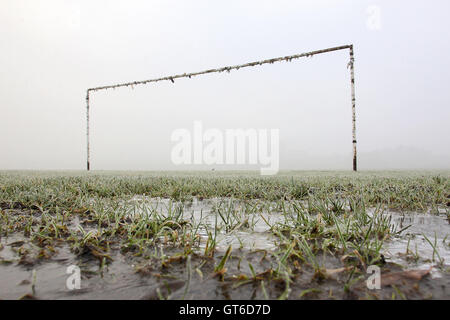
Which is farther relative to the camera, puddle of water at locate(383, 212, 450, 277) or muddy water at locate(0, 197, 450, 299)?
puddle of water at locate(383, 212, 450, 277)

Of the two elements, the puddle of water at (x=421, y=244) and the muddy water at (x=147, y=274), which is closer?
the muddy water at (x=147, y=274)

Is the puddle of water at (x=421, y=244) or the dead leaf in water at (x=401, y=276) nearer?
the dead leaf in water at (x=401, y=276)

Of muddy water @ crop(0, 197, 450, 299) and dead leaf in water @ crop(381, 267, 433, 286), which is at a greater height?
dead leaf in water @ crop(381, 267, 433, 286)

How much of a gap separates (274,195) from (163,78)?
12.0 m

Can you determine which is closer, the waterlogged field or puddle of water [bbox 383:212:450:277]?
the waterlogged field

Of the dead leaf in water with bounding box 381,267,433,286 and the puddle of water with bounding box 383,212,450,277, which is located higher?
the dead leaf in water with bounding box 381,267,433,286

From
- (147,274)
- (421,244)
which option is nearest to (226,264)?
(147,274)

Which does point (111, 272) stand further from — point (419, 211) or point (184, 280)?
point (419, 211)

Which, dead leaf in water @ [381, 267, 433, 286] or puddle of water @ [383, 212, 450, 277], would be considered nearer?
dead leaf in water @ [381, 267, 433, 286]

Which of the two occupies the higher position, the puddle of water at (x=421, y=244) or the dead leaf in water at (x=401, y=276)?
the dead leaf in water at (x=401, y=276)

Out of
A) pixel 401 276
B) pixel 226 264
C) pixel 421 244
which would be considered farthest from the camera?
pixel 421 244

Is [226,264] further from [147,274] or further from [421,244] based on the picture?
[421,244]

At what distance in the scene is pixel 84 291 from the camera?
93cm
